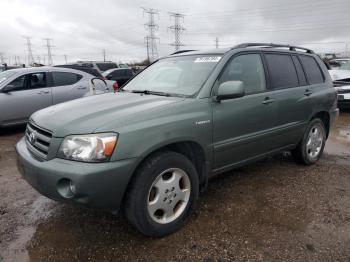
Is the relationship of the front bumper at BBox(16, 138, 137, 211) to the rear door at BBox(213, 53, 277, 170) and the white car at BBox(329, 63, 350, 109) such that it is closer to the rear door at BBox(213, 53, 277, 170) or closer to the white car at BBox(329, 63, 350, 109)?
the rear door at BBox(213, 53, 277, 170)

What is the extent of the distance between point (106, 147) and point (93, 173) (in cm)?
22

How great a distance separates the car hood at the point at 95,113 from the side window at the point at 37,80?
180 inches

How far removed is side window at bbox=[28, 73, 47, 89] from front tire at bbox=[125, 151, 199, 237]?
18.4 ft

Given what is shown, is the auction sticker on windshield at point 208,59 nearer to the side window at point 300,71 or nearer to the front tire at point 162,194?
the front tire at point 162,194

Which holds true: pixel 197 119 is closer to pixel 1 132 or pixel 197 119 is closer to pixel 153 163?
pixel 153 163

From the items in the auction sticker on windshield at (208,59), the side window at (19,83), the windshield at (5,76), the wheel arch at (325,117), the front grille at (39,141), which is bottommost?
the wheel arch at (325,117)

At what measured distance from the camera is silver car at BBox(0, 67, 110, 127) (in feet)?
Result: 22.9

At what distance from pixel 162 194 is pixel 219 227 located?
0.67m

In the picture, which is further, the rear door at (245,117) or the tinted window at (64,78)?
the tinted window at (64,78)

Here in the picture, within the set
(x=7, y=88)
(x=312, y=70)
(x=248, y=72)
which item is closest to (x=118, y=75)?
(x=7, y=88)

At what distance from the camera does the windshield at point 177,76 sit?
11.2ft

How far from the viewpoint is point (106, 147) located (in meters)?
2.47

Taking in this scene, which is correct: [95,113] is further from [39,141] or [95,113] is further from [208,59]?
[208,59]

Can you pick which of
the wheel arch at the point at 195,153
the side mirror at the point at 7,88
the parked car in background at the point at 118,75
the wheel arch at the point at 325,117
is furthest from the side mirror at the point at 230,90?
the parked car in background at the point at 118,75
